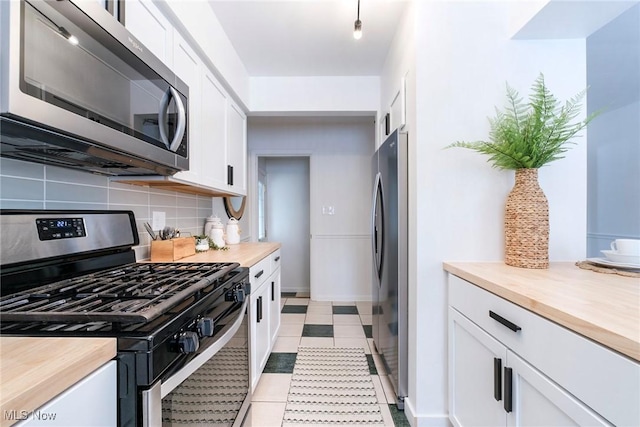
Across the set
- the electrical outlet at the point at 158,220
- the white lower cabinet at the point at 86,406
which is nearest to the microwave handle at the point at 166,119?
the electrical outlet at the point at 158,220

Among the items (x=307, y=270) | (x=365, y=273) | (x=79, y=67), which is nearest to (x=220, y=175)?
(x=79, y=67)

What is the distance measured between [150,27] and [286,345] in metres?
2.41

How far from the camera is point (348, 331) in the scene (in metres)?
2.87

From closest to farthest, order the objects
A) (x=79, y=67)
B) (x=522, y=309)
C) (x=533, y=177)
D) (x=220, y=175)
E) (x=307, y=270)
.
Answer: (x=79, y=67), (x=522, y=309), (x=533, y=177), (x=220, y=175), (x=307, y=270)

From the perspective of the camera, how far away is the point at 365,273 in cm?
393

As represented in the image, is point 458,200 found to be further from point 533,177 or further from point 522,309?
point 522,309

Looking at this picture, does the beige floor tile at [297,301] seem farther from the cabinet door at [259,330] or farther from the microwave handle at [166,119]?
the microwave handle at [166,119]

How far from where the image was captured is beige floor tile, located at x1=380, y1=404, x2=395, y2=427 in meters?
1.59

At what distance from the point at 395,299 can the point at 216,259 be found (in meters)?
1.12

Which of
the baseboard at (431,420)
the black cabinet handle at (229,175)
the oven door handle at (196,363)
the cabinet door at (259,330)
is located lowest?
the baseboard at (431,420)

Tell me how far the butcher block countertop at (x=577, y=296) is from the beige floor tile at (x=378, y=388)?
988 mm

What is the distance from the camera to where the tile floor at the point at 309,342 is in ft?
5.57

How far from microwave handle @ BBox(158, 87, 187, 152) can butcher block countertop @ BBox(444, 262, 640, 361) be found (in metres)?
1.44

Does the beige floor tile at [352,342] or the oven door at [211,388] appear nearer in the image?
the oven door at [211,388]
